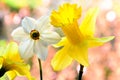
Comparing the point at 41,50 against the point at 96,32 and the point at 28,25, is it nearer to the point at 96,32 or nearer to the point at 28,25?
the point at 28,25

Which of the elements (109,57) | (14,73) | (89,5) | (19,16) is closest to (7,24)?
(19,16)

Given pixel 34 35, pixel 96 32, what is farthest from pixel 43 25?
pixel 96 32

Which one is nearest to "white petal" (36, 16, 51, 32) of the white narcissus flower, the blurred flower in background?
the white narcissus flower

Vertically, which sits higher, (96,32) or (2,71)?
(96,32)

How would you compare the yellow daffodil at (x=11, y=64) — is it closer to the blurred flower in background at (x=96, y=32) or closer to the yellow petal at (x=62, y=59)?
the yellow petal at (x=62, y=59)

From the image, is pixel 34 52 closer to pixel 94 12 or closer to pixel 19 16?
pixel 94 12

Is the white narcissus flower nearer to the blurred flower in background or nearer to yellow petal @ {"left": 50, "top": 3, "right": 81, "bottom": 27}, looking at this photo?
yellow petal @ {"left": 50, "top": 3, "right": 81, "bottom": 27}
